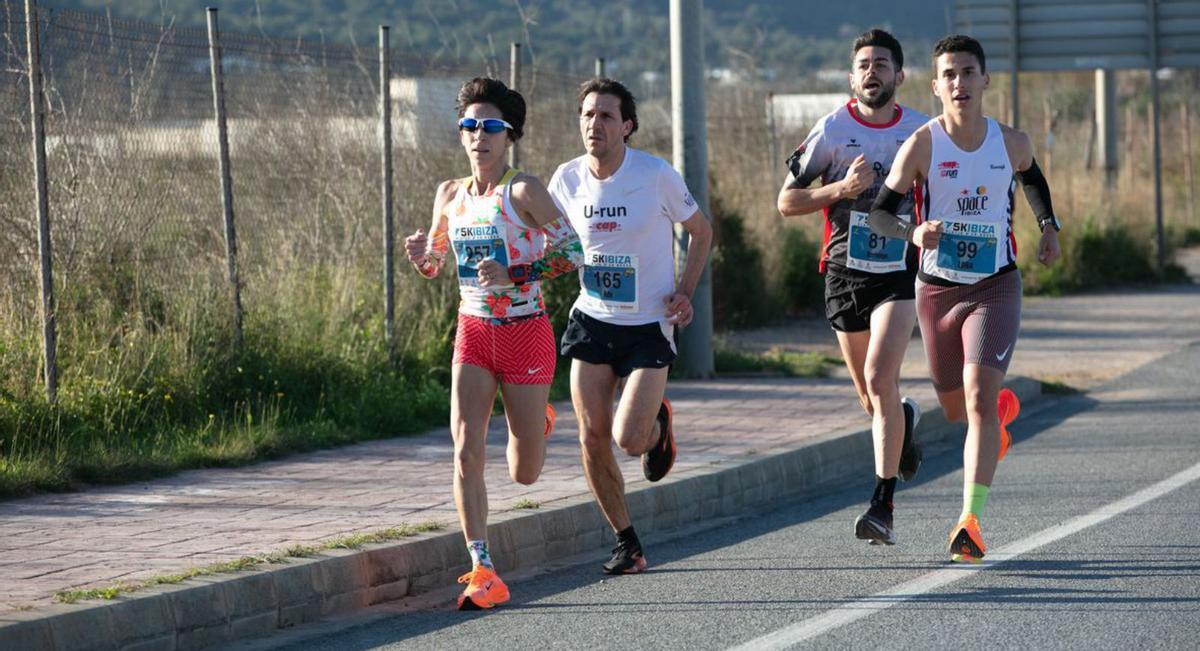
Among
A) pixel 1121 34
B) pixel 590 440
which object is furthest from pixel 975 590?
pixel 1121 34

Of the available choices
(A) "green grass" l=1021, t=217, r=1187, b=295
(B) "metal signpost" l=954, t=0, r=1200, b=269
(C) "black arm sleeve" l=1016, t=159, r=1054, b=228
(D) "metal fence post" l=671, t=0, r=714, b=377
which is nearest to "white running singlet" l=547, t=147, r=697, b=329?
(C) "black arm sleeve" l=1016, t=159, r=1054, b=228

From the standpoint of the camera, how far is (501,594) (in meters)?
7.02

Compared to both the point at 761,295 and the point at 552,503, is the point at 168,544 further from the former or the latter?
the point at 761,295

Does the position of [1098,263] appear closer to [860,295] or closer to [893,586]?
[860,295]

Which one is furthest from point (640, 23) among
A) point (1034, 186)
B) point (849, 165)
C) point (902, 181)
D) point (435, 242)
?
point (435, 242)

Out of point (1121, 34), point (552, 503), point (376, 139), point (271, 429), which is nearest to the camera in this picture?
point (552, 503)

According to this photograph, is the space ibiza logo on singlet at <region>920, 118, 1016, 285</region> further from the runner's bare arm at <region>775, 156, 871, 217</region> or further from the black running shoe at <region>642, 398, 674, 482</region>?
the black running shoe at <region>642, 398, 674, 482</region>

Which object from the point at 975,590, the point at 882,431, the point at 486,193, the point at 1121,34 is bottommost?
the point at 975,590

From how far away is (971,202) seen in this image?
7.59 m

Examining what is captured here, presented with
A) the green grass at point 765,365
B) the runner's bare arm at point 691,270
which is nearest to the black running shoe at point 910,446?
the runner's bare arm at point 691,270

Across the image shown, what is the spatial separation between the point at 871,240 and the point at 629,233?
4.08ft

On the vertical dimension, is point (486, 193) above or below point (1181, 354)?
above

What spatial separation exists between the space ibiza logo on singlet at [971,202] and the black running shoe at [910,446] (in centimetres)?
96

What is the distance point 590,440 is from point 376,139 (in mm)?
6766
